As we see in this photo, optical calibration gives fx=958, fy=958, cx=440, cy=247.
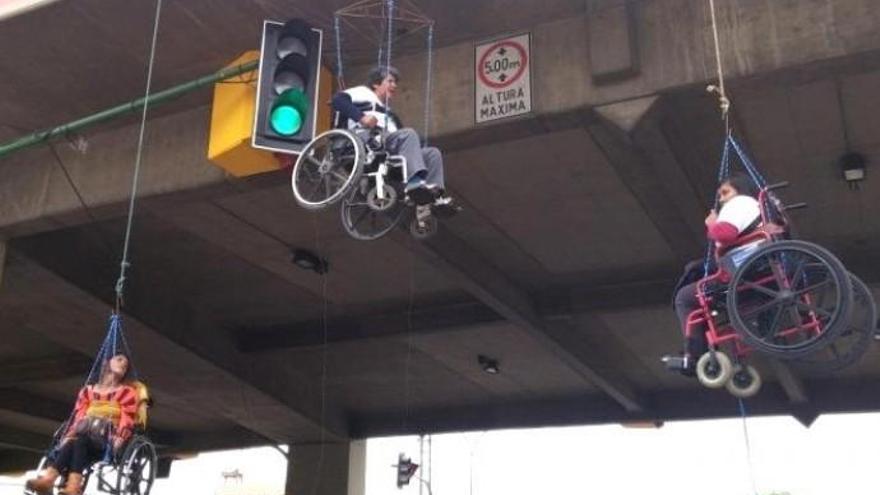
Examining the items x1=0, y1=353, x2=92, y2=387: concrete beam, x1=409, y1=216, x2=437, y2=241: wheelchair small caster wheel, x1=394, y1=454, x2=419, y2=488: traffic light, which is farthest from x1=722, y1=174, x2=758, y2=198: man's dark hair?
x1=0, y1=353, x2=92, y2=387: concrete beam

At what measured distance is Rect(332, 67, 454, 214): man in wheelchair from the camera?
28.0ft

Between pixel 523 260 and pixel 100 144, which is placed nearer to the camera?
pixel 100 144

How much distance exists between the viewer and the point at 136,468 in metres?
9.24

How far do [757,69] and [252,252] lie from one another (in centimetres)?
962

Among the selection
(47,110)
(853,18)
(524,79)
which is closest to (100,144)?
(47,110)

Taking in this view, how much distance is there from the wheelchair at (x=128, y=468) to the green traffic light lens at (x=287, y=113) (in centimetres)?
313

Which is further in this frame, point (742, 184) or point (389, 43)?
point (389, 43)

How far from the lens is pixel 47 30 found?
35.9 ft

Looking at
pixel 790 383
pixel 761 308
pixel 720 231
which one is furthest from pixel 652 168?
pixel 790 383

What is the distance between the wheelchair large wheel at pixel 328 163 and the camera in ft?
28.1

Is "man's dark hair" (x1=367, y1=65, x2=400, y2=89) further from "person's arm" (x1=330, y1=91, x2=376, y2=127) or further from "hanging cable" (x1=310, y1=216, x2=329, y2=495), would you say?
"hanging cable" (x1=310, y1=216, x2=329, y2=495)

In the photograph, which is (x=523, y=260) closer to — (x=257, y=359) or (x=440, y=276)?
(x=440, y=276)

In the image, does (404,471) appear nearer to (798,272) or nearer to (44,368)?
(44,368)

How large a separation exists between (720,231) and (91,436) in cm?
602
